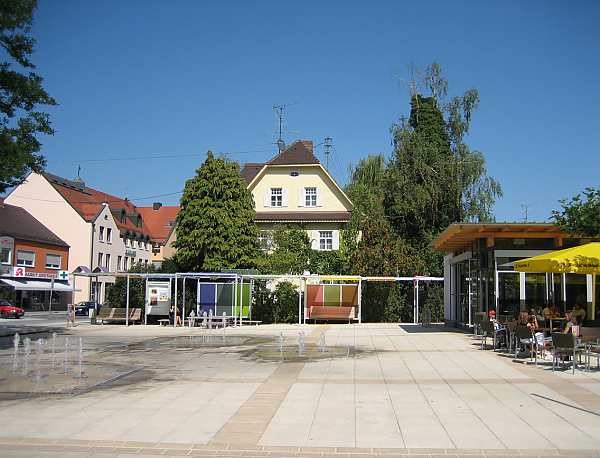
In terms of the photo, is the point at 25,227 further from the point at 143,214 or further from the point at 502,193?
the point at 502,193

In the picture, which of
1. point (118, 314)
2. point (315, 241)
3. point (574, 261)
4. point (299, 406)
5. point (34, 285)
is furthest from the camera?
point (34, 285)

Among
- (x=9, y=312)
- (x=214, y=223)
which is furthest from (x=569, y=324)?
(x=9, y=312)

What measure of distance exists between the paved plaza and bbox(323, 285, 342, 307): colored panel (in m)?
14.1

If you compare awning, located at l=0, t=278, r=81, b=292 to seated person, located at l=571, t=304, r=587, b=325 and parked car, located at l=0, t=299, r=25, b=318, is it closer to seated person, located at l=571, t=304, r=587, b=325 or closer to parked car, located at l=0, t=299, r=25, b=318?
parked car, located at l=0, t=299, r=25, b=318

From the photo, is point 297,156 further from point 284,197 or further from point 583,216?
point 583,216

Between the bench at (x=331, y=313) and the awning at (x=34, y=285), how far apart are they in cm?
2739

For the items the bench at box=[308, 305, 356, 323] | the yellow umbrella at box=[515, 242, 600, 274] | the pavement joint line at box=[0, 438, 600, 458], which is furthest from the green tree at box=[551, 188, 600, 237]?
the bench at box=[308, 305, 356, 323]

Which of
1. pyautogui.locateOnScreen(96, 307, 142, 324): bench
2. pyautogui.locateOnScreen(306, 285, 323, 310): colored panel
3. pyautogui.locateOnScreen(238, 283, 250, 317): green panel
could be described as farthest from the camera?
pyautogui.locateOnScreen(306, 285, 323, 310): colored panel

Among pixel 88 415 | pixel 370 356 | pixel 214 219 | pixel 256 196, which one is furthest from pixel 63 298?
pixel 88 415

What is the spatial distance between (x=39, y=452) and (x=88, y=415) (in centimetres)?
174

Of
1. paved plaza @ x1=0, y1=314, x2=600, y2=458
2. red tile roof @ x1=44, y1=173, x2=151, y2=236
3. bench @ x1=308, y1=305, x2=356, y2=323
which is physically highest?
red tile roof @ x1=44, y1=173, x2=151, y2=236

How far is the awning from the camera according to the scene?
4709 cm

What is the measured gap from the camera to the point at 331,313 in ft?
96.3

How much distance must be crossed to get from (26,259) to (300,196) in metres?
25.8
